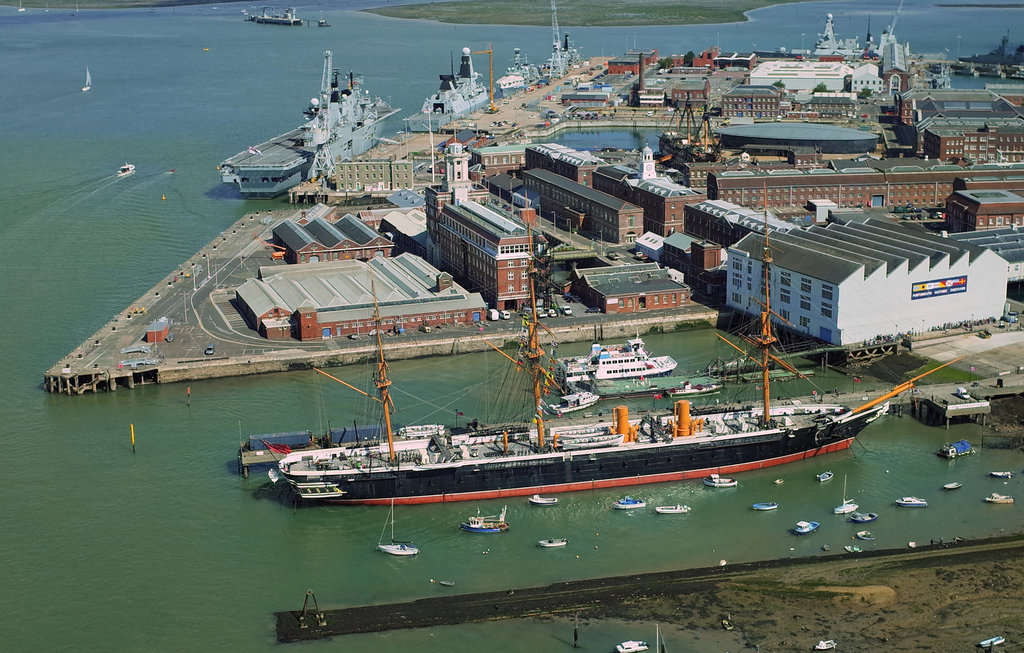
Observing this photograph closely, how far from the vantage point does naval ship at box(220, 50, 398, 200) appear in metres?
68.7

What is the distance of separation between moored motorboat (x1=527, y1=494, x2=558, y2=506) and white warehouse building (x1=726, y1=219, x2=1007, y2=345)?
39.2 ft

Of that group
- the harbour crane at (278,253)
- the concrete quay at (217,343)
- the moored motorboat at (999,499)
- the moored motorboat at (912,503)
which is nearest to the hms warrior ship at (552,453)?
the moored motorboat at (912,503)

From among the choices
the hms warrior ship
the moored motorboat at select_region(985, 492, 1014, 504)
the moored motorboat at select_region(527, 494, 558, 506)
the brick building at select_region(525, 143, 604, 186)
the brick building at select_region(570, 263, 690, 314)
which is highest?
the brick building at select_region(525, 143, 604, 186)

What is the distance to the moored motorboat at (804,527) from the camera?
98.5ft

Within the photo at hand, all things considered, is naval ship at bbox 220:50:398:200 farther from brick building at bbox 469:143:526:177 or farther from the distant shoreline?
the distant shoreline

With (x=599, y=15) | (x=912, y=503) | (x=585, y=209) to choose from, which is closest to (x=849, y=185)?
(x=585, y=209)

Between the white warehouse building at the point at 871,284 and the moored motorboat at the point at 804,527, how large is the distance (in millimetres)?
11739

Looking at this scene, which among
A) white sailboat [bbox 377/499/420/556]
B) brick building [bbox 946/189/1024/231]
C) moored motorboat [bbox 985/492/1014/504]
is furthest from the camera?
brick building [bbox 946/189/1024/231]

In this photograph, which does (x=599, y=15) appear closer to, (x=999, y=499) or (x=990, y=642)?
(x=999, y=499)

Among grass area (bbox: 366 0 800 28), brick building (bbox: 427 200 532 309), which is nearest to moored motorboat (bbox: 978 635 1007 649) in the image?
brick building (bbox: 427 200 532 309)

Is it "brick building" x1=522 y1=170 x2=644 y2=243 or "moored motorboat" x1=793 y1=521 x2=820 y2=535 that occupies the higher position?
"brick building" x1=522 y1=170 x2=644 y2=243

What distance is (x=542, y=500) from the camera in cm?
3216

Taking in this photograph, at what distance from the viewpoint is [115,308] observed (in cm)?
4788

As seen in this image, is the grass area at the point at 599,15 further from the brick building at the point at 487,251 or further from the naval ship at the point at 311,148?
the brick building at the point at 487,251
